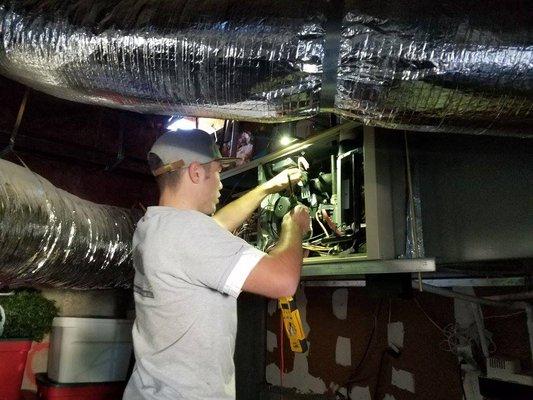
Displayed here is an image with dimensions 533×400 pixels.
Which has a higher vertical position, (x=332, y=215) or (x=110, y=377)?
(x=332, y=215)

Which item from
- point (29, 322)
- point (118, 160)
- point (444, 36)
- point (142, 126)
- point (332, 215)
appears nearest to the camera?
point (444, 36)

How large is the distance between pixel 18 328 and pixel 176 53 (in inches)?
68.7

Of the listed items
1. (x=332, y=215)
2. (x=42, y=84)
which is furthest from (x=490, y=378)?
(x=42, y=84)

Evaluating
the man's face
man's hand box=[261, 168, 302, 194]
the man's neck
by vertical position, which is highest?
man's hand box=[261, 168, 302, 194]

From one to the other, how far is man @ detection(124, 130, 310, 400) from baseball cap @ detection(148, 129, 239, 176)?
189mm

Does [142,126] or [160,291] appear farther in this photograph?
[142,126]

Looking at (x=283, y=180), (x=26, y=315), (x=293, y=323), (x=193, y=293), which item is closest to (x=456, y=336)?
(x=293, y=323)

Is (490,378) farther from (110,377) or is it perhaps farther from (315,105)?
(110,377)

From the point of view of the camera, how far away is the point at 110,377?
6.30ft

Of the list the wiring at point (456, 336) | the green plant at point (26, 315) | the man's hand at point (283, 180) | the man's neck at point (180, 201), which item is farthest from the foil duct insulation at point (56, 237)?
the wiring at point (456, 336)

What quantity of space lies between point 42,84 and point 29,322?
1376 millimetres

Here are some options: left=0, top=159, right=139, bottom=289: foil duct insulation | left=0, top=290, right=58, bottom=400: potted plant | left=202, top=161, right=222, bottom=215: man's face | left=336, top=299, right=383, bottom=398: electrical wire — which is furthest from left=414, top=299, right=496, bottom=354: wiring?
left=0, top=290, right=58, bottom=400: potted plant

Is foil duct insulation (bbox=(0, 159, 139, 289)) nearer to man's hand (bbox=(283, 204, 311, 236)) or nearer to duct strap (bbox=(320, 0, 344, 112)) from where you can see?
man's hand (bbox=(283, 204, 311, 236))

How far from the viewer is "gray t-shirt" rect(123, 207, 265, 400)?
86 cm
